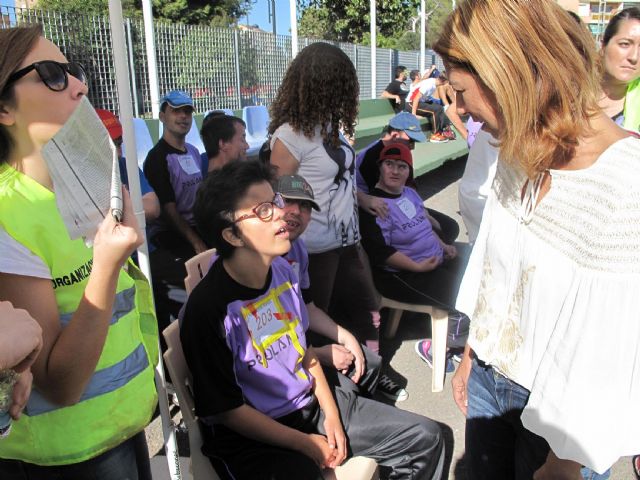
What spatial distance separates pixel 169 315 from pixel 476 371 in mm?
1945

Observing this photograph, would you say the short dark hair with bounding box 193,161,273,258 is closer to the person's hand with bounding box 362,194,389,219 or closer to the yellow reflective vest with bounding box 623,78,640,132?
the person's hand with bounding box 362,194,389,219

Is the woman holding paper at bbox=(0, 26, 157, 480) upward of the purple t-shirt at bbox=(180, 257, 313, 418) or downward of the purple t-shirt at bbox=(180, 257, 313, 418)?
upward

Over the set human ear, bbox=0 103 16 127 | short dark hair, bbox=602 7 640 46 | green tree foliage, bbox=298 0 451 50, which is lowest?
human ear, bbox=0 103 16 127

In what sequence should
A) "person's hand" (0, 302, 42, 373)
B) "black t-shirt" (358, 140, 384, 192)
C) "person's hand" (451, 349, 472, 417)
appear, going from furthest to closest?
"black t-shirt" (358, 140, 384, 192) < "person's hand" (451, 349, 472, 417) < "person's hand" (0, 302, 42, 373)

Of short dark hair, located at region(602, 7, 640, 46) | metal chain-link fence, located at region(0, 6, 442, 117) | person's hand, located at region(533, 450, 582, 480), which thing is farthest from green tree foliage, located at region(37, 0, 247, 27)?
person's hand, located at region(533, 450, 582, 480)

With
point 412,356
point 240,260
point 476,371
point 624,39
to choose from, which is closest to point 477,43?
point 476,371

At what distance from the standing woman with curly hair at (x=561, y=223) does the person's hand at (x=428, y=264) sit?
81.2 inches

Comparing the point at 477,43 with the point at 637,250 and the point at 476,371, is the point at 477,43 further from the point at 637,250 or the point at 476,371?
the point at 476,371

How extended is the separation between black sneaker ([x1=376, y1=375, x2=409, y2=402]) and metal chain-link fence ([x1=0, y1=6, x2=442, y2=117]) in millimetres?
4156

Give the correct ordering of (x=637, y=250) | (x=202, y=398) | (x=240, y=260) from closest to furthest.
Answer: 1. (x=637, y=250)
2. (x=202, y=398)
3. (x=240, y=260)

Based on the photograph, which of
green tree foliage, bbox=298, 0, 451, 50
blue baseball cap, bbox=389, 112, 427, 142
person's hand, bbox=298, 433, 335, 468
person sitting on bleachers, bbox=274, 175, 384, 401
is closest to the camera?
person's hand, bbox=298, 433, 335, 468

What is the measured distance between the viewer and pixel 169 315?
297 cm

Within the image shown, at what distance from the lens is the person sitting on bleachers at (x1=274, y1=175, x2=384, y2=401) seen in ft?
7.51

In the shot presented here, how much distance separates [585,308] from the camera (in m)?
0.99
